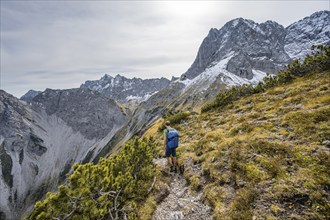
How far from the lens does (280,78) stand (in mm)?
28047

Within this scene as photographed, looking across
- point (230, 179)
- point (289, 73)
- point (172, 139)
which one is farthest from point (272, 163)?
point (289, 73)

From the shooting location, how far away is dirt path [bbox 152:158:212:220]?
10039mm

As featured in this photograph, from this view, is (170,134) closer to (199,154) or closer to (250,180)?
(199,154)

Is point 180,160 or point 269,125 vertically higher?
point 269,125

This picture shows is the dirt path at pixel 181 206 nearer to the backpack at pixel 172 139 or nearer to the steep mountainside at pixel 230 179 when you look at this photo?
the steep mountainside at pixel 230 179

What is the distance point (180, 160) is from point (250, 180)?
6867mm

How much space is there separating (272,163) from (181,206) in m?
4.90

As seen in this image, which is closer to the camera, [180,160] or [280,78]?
[180,160]

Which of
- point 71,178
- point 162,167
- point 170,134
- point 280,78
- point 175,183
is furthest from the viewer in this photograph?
point 280,78

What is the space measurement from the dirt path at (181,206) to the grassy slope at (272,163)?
484 millimetres

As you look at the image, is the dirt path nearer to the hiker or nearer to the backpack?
the hiker

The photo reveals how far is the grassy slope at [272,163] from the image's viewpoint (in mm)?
8195

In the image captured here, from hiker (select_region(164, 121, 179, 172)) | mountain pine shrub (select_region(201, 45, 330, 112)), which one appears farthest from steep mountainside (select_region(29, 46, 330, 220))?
mountain pine shrub (select_region(201, 45, 330, 112))

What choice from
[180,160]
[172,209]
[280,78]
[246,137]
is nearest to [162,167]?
[180,160]
